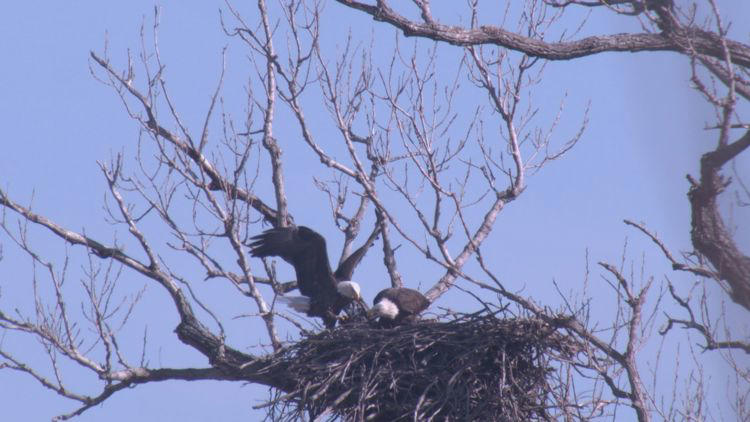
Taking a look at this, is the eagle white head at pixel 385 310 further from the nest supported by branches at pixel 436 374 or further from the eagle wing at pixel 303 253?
the eagle wing at pixel 303 253

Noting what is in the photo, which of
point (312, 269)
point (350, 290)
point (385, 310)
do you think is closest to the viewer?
point (385, 310)

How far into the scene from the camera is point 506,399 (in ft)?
19.4

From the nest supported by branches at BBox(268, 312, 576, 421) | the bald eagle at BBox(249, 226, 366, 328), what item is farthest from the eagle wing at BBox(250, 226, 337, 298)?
the nest supported by branches at BBox(268, 312, 576, 421)

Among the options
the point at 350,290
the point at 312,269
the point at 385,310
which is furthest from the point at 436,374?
the point at 312,269

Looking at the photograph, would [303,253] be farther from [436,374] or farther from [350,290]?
[436,374]

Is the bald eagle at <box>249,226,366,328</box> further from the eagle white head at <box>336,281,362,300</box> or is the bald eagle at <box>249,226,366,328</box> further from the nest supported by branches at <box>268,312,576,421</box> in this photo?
the nest supported by branches at <box>268,312,576,421</box>

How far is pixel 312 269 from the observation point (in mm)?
8031

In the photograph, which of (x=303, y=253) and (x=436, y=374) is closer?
(x=436, y=374)

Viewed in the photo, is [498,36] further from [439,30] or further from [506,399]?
[506,399]

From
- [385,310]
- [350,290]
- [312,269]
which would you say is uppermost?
[312,269]

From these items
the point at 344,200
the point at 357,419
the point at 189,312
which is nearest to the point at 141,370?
the point at 189,312

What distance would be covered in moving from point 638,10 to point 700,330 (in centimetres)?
168

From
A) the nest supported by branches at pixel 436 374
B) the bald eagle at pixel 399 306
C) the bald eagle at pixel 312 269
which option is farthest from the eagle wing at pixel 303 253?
the nest supported by branches at pixel 436 374

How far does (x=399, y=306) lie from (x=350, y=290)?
0.79 metres
